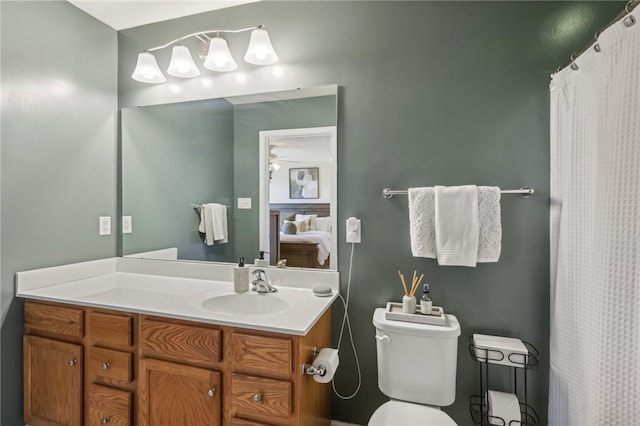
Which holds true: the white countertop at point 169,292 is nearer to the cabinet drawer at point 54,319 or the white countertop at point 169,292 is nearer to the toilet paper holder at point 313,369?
the cabinet drawer at point 54,319

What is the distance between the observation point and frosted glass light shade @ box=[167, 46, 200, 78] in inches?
72.1

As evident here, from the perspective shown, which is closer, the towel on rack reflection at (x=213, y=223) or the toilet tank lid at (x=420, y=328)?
the toilet tank lid at (x=420, y=328)

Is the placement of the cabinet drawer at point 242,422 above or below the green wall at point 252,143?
below

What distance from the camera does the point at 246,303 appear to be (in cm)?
159

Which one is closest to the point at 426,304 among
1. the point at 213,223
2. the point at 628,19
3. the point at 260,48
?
the point at 628,19

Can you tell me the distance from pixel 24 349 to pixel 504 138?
8.90 feet

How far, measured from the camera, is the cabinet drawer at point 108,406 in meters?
1.39

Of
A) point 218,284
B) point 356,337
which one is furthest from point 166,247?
point 356,337

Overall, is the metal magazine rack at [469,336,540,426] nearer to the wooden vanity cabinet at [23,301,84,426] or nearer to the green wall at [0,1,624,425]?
the green wall at [0,1,624,425]

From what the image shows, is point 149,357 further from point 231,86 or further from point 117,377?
point 231,86

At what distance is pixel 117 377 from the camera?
1404 millimetres

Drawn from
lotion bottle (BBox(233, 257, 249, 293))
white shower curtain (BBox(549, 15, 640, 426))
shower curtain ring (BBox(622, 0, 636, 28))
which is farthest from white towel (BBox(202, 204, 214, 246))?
shower curtain ring (BBox(622, 0, 636, 28))

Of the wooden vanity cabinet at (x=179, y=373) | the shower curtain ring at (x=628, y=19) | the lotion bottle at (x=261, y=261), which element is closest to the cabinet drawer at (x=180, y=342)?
the wooden vanity cabinet at (x=179, y=373)

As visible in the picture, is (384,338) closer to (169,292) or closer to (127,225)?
(169,292)
